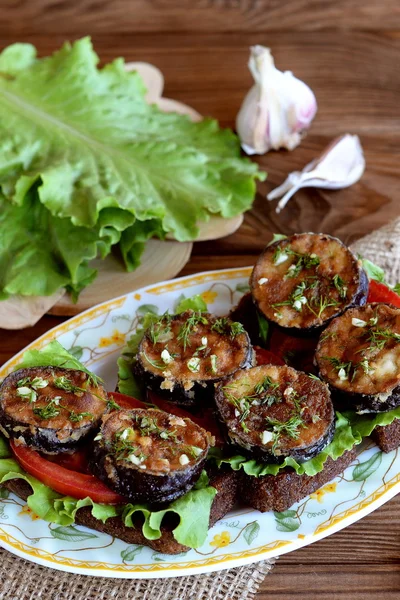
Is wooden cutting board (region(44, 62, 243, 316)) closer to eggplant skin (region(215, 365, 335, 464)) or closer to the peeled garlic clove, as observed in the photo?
the peeled garlic clove

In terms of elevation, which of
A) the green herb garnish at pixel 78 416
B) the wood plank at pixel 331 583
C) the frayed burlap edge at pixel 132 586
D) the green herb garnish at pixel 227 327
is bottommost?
the wood plank at pixel 331 583

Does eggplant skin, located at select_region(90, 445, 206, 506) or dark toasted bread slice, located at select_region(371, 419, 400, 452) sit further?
dark toasted bread slice, located at select_region(371, 419, 400, 452)

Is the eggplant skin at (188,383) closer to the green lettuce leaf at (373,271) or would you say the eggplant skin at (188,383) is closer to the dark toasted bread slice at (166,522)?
the dark toasted bread slice at (166,522)

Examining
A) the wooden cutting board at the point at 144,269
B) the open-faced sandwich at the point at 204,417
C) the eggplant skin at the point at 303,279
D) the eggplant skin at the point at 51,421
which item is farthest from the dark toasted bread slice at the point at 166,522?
the wooden cutting board at the point at 144,269

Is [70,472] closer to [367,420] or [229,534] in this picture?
[229,534]

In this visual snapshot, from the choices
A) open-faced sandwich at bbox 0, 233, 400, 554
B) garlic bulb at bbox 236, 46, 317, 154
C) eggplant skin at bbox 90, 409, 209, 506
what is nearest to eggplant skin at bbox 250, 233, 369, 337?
open-faced sandwich at bbox 0, 233, 400, 554

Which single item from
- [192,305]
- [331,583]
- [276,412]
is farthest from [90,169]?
[331,583]

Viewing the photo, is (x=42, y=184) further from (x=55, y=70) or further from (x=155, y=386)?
(x=155, y=386)

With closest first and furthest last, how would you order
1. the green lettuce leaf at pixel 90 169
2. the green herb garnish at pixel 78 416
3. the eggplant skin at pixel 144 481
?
the eggplant skin at pixel 144 481 < the green herb garnish at pixel 78 416 < the green lettuce leaf at pixel 90 169
